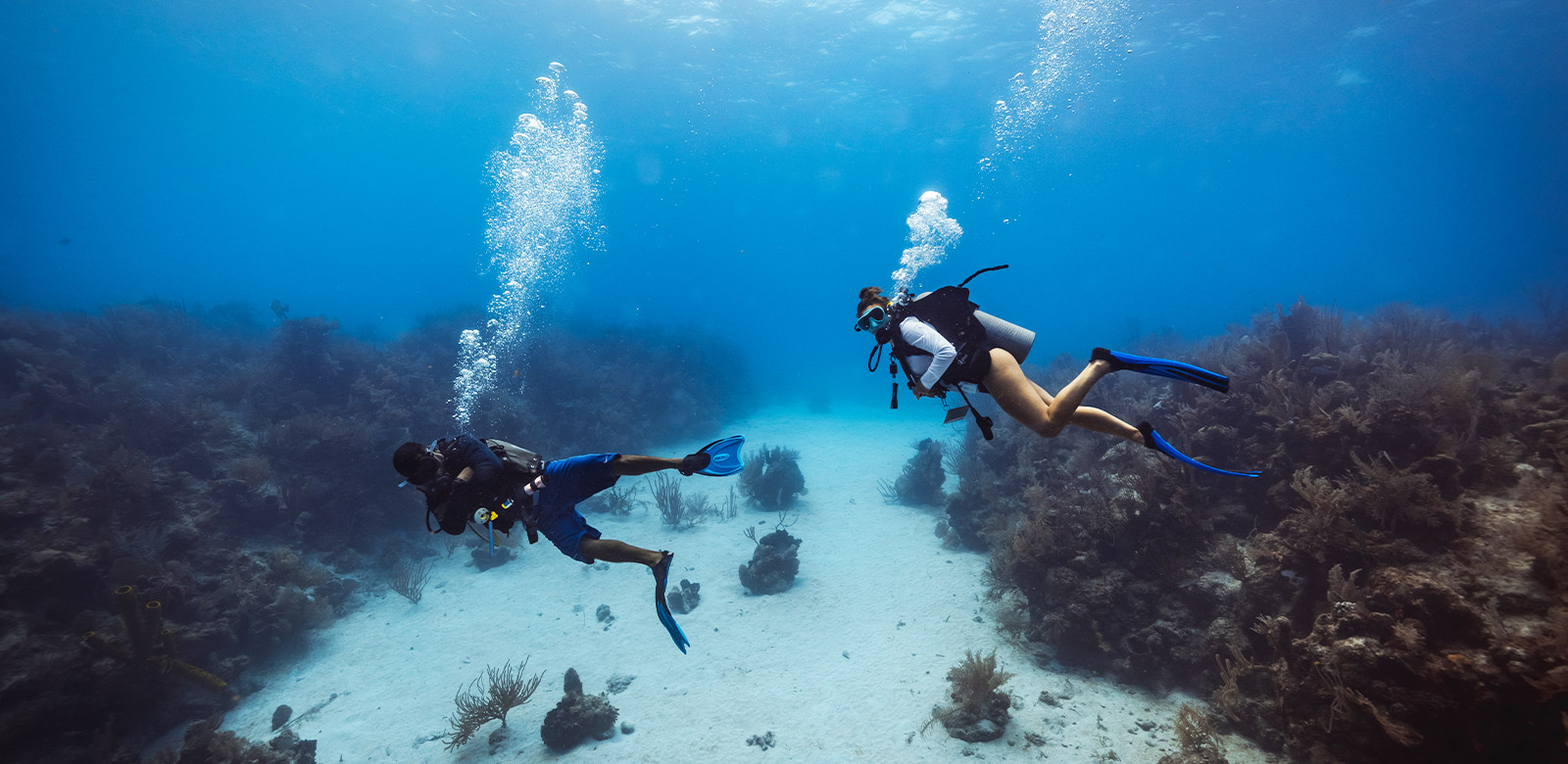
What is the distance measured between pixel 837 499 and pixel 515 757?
31.3 ft

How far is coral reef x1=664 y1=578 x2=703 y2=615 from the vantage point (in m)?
9.01

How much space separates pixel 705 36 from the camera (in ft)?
104

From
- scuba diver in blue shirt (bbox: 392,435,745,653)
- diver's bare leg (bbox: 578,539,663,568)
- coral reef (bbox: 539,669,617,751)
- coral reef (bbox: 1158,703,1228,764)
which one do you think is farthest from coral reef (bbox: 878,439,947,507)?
diver's bare leg (bbox: 578,539,663,568)

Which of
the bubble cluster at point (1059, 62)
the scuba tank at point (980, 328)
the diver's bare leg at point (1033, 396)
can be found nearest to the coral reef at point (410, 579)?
the scuba tank at point (980, 328)

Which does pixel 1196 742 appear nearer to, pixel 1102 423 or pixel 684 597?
pixel 1102 423

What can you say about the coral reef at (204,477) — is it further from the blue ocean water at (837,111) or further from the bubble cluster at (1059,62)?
the bubble cluster at (1059,62)

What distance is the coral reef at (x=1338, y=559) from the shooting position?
367cm

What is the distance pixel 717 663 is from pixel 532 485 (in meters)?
4.48

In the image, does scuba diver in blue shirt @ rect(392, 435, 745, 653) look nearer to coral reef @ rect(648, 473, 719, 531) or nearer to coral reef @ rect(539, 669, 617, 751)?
coral reef @ rect(539, 669, 617, 751)

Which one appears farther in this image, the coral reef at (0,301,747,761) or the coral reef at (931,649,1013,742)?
the coral reef at (0,301,747,761)

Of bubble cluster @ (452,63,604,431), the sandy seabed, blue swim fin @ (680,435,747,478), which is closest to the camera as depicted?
blue swim fin @ (680,435,747,478)

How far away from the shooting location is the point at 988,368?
13.4 ft

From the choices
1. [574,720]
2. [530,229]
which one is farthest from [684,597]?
[530,229]

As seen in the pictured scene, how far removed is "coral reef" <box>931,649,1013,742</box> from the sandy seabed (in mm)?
120
